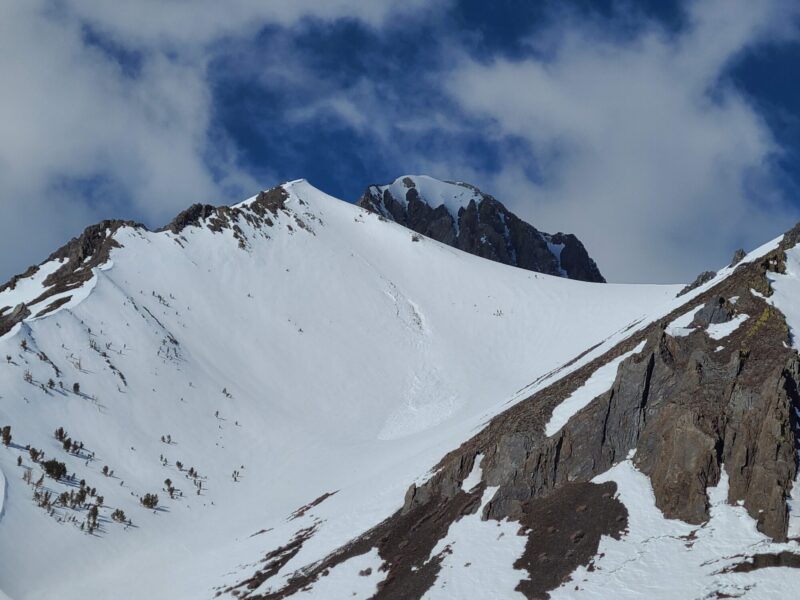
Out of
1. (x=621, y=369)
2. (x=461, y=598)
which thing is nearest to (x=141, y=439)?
(x=461, y=598)

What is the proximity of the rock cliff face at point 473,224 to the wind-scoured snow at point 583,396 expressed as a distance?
115 metres

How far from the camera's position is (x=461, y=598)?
24.8 m

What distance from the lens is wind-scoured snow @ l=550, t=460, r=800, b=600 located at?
20859mm

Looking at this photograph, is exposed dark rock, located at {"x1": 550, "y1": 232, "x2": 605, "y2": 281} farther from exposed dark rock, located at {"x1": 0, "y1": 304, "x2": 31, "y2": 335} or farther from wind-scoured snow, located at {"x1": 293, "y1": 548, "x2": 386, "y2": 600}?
wind-scoured snow, located at {"x1": 293, "y1": 548, "x2": 386, "y2": 600}

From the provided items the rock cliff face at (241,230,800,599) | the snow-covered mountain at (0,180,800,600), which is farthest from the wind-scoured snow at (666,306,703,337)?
the snow-covered mountain at (0,180,800,600)

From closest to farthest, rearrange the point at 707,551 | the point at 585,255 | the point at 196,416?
the point at 707,551 → the point at 196,416 → the point at 585,255

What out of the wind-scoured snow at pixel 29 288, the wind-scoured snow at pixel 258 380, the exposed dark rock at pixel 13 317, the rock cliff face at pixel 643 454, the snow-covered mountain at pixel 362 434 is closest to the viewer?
the rock cliff face at pixel 643 454

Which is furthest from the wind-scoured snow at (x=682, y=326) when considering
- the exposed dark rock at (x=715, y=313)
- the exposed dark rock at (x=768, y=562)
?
Answer: the exposed dark rock at (x=768, y=562)

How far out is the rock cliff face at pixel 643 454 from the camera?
24750 millimetres

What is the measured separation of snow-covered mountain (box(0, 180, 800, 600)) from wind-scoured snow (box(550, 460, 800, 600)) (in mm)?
79

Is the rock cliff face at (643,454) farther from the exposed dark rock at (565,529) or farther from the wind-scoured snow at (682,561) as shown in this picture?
the wind-scoured snow at (682,561)

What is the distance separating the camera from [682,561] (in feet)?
74.3

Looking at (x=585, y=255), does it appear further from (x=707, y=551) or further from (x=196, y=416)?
(x=707, y=551)

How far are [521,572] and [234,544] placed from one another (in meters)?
19.0
